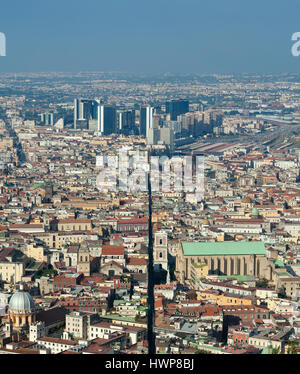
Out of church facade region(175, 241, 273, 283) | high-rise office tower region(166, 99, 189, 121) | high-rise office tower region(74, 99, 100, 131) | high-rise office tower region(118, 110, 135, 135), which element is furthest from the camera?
high-rise office tower region(166, 99, 189, 121)

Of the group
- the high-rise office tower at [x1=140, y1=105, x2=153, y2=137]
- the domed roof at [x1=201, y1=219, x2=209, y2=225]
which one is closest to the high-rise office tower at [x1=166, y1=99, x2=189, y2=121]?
the high-rise office tower at [x1=140, y1=105, x2=153, y2=137]

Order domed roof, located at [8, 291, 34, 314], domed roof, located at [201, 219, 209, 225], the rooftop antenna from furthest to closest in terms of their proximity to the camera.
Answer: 1. domed roof, located at [201, 219, 209, 225]
2. domed roof, located at [8, 291, 34, 314]
3. the rooftop antenna

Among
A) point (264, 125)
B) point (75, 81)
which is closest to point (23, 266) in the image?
point (264, 125)

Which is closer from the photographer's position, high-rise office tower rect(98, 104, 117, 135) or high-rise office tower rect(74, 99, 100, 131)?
high-rise office tower rect(98, 104, 117, 135)

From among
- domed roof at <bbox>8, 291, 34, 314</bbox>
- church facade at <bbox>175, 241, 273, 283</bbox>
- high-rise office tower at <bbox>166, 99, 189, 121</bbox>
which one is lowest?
church facade at <bbox>175, 241, 273, 283</bbox>

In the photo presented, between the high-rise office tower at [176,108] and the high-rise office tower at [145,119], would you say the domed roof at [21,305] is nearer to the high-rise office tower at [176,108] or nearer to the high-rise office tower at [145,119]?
the high-rise office tower at [145,119]

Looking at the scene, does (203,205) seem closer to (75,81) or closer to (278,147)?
(278,147)

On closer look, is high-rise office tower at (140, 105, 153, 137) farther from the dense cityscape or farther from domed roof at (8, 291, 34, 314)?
domed roof at (8, 291, 34, 314)

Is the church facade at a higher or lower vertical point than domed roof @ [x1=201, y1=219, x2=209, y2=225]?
higher
